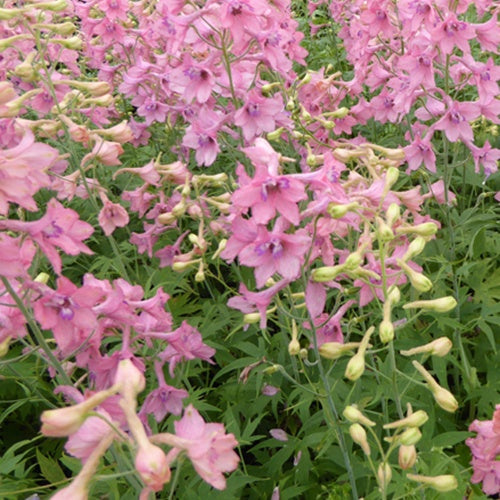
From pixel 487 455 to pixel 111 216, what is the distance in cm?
210

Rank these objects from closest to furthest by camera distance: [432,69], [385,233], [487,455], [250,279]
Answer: [385,233] → [487,455] → [432,69] → [250,279]

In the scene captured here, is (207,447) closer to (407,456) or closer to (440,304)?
(407,456)

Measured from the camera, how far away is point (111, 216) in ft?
10.6

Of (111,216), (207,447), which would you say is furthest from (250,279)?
(207,447)

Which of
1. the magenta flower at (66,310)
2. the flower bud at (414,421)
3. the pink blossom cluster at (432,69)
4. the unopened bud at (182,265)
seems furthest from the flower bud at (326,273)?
the pink blossom cluster at (432,69)

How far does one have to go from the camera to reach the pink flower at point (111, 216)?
3195 millimetres

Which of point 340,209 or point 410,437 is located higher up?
point 340,209

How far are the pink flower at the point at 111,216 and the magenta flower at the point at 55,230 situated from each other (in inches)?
47.8

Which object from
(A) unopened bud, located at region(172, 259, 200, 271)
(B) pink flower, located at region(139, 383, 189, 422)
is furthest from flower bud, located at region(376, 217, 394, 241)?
(A) unopened bud, located at region(172, 259, 200, 271)

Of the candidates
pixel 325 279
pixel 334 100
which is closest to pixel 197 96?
pixel 334 100

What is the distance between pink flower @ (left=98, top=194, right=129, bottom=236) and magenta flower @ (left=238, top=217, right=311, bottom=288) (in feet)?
4.63

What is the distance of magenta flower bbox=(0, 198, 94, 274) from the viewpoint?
71.7 inches

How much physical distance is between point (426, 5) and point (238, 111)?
3.72 feet

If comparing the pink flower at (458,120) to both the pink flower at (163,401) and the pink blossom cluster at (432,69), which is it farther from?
the pink flower at (163,401)
